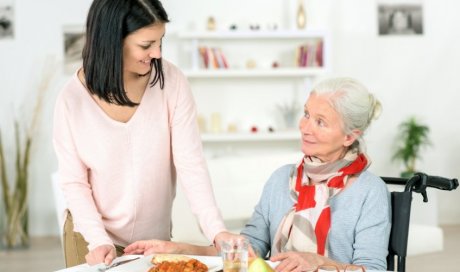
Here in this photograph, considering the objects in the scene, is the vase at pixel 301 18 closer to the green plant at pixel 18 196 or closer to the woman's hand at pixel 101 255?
the green plant at pixel 18 196

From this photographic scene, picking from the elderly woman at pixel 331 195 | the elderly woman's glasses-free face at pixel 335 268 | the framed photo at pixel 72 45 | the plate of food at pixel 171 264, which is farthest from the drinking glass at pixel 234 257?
the framed photo at pixel 72 45

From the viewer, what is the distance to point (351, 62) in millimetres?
6852

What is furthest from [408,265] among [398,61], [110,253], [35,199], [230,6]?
[110,253]

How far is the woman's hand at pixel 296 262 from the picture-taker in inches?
78.1

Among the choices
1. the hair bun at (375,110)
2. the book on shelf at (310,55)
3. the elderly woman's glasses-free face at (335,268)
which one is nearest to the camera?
the elderly woman's glasses-free face at (335,268)

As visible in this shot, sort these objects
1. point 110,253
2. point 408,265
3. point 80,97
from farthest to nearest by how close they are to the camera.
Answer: point 408,265
point 80,97
point 110,253

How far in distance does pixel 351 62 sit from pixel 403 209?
4.66 m

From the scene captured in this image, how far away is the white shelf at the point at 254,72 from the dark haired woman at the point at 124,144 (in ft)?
13.4

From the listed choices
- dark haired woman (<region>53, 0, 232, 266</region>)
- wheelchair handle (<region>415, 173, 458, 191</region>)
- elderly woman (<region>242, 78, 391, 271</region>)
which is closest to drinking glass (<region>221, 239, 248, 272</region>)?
dark haired woman (<region>53, 0, 232, 266</region>)

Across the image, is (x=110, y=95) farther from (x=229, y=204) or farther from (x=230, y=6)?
(x=230, y=6)

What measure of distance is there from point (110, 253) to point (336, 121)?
2.48 ft

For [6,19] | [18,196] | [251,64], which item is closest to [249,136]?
[251,64]

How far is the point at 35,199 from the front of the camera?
6.74 meters

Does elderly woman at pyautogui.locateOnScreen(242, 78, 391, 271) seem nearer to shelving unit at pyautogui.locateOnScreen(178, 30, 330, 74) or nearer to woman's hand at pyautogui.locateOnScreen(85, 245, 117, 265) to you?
woman's hand at pyautogui.locateOnScreen(85, 245, 117, 265)
